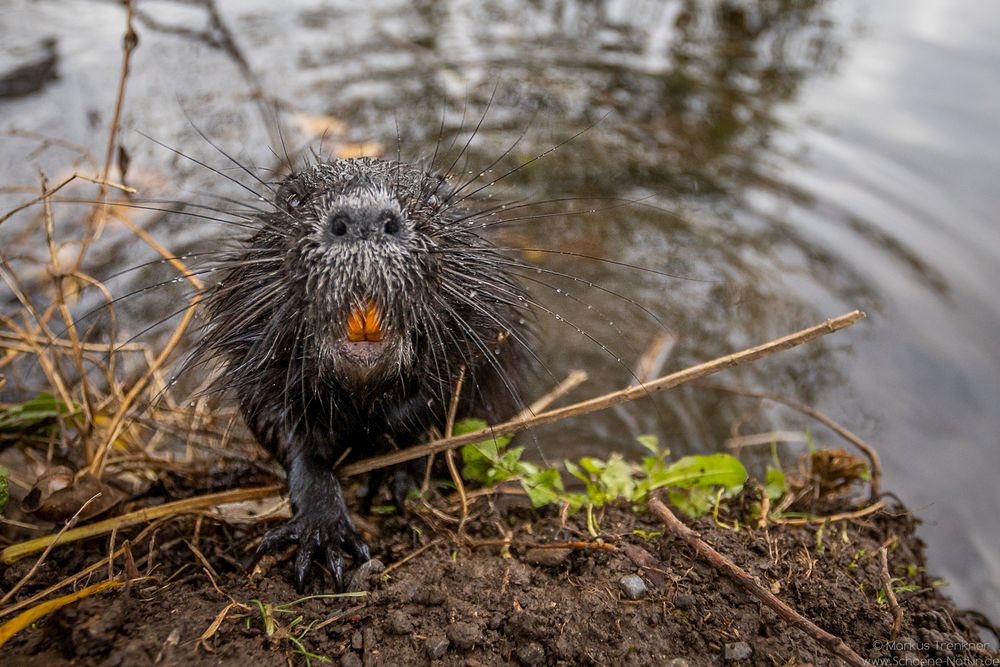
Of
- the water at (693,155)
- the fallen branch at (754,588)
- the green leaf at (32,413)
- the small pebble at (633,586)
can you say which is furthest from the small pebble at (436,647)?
the water at (693,155)

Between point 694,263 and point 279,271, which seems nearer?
point 279,271

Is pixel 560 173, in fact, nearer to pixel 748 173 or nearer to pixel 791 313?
pixel 748 173

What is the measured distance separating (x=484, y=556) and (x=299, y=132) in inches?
172

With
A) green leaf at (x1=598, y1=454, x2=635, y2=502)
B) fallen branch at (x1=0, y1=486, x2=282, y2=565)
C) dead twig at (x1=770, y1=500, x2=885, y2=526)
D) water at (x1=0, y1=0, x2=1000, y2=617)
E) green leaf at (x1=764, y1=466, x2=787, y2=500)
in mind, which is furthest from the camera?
water at (x1=0, y1=0, x2=1000, y2=617)

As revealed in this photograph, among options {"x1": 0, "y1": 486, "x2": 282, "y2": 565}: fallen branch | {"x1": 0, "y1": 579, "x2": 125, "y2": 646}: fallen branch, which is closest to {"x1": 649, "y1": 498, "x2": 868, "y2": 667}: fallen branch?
{"x1": 0, "y1": 486, "x2": 282, "y2": 565}: fallen branch

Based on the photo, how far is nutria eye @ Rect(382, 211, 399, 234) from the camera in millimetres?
1989

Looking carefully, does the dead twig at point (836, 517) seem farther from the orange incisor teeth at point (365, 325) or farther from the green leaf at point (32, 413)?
the green leaf at point (32, 413)

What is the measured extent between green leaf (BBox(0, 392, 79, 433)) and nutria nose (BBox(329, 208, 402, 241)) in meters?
1.49

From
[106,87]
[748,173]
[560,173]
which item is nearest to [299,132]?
[106,87]

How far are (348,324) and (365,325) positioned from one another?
5cm

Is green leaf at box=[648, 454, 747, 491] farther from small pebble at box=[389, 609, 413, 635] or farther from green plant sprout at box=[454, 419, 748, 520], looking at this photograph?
small pebble at box=[389, 609, 413, 635]

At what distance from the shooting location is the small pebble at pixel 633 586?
216 centimetres

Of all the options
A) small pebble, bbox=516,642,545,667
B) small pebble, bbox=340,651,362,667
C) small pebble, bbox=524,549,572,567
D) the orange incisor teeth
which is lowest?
small pebble, bbox=524,549,572,567

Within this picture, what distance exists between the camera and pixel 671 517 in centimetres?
232
